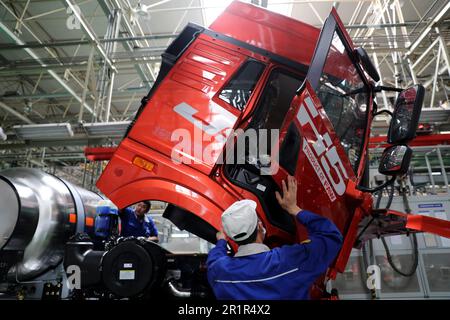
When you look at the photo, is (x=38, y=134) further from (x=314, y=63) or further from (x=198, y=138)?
(x=314, y=63)

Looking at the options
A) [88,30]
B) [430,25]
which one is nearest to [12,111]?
[88,30]

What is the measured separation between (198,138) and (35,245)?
200 centimetres

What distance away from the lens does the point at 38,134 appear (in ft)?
15.1

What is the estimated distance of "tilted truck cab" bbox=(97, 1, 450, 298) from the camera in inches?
89.3

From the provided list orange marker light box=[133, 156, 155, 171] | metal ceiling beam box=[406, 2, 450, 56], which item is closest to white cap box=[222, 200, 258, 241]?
orange marker light box=[133, 156, 155, 171]

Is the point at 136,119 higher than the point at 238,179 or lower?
higher

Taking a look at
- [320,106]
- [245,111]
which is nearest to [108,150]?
[245,111]

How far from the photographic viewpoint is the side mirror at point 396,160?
2184mm

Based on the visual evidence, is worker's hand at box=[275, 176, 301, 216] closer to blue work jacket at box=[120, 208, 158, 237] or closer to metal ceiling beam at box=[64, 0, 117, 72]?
blue work jacket at box=[120, 208, 158, 237]

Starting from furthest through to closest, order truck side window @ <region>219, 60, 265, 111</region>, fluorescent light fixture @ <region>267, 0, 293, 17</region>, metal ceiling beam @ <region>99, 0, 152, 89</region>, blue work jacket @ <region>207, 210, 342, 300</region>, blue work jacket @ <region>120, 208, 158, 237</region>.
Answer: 1. fluorescent light fixture @ <region>267, 0, 293, 17</region>
2. metal ceiling beam @ <region>99, 0, 152, 89</region>
3. blue work jacket @ <region>120, 208, 158, 237</region>
4. truck side window @ <region>219, 60, 265, 111</region>
5. blue work jacket @ <region>207, 210, 342, 300</region>

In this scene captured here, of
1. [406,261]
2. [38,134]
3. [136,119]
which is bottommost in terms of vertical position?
[406,261]

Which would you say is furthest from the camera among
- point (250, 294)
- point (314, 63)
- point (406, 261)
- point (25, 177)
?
point (406, 261)

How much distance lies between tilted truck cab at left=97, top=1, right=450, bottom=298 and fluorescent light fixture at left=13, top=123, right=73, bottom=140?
225cm

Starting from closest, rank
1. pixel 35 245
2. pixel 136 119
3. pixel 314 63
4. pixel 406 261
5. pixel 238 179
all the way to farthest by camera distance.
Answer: pixel 314 63 → pixel 238 179 → pixel 136 119 → pixel 35 245 → pixel 406 261
